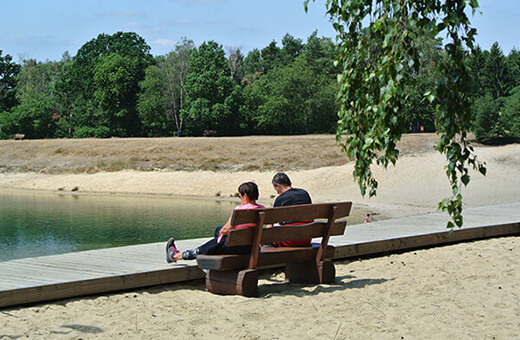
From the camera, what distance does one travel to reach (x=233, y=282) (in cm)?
629

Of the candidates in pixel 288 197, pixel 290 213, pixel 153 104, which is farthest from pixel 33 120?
pixel 290 213

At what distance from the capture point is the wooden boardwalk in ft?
19.5

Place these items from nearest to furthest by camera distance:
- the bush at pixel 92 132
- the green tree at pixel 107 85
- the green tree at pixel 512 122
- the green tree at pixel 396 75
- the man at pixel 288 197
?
the green tree at pixel 396 75 < the man at pixel 288 197 < the green tree at pixel 512 122 < the bush at pixel 92 132 < the green tree at pixel 107 85

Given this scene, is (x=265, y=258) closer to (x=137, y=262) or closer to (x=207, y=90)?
(x=137, y=262)

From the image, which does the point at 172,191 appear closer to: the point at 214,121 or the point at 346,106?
the point at 346,106

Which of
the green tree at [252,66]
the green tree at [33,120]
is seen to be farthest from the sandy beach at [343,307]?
the green tree at [252,66]

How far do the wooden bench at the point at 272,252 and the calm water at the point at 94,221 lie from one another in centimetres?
718

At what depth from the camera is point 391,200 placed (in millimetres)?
21812

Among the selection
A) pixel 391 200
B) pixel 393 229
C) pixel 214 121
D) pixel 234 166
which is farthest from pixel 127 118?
pixel 393 229

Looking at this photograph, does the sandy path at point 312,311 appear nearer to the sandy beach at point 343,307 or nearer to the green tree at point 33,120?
the sandy beach at point 343,307

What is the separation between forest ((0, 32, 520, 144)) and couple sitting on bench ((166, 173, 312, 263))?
134 ft

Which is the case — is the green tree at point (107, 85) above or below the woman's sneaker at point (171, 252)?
above

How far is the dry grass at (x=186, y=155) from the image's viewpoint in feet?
94.0

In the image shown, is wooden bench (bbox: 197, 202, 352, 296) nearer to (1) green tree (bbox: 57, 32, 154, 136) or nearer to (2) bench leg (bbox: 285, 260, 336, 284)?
(2) bench leg (bbox: 285, 260, 336, 284)
